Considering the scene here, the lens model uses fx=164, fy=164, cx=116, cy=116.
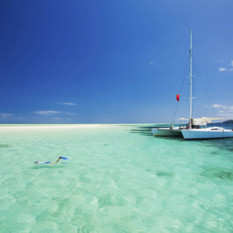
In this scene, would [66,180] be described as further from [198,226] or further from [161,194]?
[198,226]

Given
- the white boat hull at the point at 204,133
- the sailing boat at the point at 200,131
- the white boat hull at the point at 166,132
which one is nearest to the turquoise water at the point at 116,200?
the white boat hull at the point at 204,133

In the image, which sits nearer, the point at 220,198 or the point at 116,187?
the point at 220,198

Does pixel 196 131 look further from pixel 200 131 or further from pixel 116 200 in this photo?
pixel 116 200

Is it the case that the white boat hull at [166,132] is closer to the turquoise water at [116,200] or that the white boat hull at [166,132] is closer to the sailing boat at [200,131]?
the sailing boat at [200,131]

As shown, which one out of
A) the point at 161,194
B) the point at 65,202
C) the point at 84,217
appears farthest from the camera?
the point at 161,194

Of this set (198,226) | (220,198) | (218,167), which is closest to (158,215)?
(198,226)

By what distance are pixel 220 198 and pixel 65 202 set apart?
4928 mm

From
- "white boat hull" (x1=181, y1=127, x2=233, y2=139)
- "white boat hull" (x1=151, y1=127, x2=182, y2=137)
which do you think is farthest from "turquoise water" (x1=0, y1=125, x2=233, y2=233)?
"white boat hull" (x1=151, y1=127, x2=182, y2=137)

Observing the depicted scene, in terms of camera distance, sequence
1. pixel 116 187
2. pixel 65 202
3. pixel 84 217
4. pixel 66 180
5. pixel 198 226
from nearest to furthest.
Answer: pixel 198 226 < pixel 84 217 < pixel 65 202 < pixel 116 187 < pixel 66 180

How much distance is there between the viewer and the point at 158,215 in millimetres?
4355

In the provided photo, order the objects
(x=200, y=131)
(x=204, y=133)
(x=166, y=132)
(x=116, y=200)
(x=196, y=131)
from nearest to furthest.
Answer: (x=116, y=200) < (x=196, y=131) < (x=200, y=131) < (x=204, y=133) < (x=166, y=132)

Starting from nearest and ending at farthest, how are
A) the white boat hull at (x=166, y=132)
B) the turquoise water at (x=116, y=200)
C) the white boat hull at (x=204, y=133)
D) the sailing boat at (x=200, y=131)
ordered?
the turquoise water at (x=116, y=200), the white boat hull at (x=204, y=133), the sailing boat at (x=200, y=131), the white boat hull at (x=166, y=132)

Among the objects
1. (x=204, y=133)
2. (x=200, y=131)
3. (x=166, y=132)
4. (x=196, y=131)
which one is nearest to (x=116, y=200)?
(x=196, y=131)

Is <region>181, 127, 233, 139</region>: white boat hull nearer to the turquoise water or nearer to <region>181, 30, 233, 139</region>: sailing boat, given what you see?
<region>181, 30, 233, 139</region>: sailing boat
